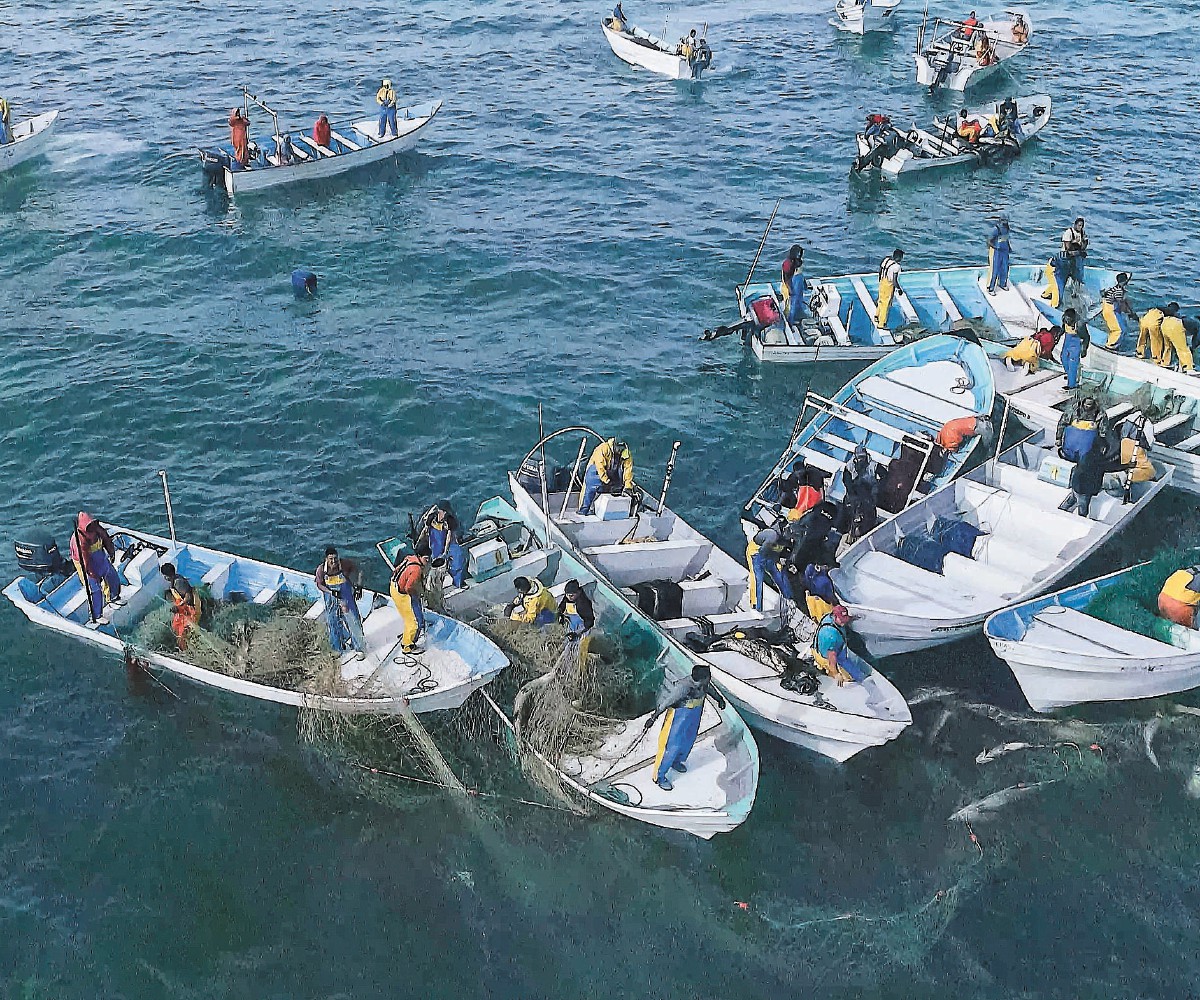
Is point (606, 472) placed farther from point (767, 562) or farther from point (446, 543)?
point (767, 562)

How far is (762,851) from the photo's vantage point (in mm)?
19953

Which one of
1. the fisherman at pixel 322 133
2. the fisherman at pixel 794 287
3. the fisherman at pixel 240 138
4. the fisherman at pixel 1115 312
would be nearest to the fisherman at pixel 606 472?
the fisherman at pixel 794 287

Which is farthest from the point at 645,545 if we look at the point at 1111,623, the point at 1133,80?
the point at 1133,80

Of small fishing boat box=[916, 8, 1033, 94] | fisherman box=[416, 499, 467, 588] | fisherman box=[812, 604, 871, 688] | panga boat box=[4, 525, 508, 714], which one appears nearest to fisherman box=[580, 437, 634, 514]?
fisherman box=[416, 499, 467, 588]

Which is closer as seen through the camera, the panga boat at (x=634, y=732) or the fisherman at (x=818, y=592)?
the panga boat at (x=634, y=732)

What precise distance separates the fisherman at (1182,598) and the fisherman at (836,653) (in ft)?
19.7

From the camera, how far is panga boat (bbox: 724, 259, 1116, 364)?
1273 inches

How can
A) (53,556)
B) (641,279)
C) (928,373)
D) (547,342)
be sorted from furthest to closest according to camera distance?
(641,279) → (547,342) → (928,373) → (53,556)

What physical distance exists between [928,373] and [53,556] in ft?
68.0

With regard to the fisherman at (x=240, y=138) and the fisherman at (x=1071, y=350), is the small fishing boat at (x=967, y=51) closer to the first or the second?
the fisherman at (x=1071, y=350)

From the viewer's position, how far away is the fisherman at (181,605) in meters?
22.3

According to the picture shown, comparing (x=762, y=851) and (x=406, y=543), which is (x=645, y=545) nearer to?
(x=406, y=543)

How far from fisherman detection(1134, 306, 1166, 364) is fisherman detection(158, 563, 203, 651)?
918 inches

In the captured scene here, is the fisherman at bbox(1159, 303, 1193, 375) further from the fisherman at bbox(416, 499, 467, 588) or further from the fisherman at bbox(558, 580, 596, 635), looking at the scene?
the fisherman at bbox(416, 499, 467, 588)
